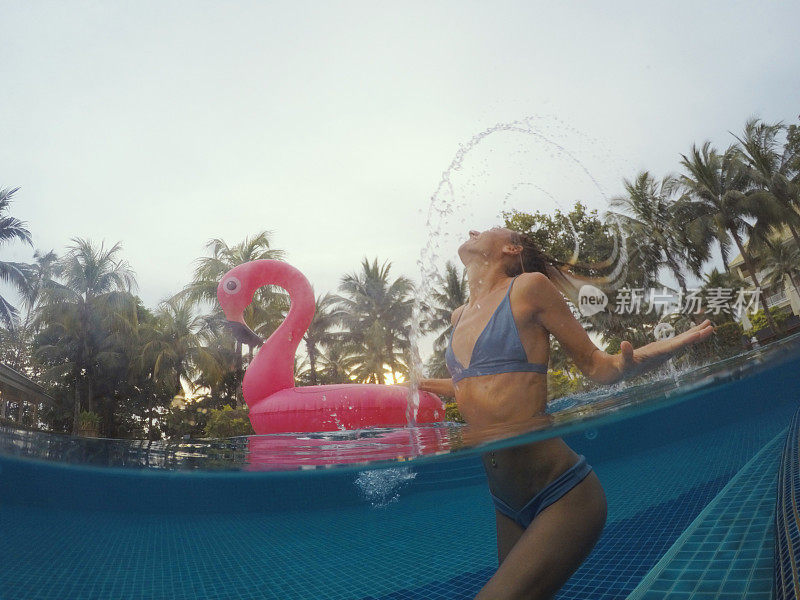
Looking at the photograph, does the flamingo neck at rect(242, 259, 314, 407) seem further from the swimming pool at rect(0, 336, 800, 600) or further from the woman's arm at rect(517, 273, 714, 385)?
the woman's arm at rect(517, 273, 714, 385)

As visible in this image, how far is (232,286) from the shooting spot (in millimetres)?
7777

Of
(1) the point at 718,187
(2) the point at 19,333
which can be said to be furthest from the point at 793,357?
(2) the point at 19,333

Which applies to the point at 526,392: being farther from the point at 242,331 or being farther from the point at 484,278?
the point at 242,331

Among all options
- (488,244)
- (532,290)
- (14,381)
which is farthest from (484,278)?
(14,381)

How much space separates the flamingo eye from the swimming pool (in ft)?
12.1

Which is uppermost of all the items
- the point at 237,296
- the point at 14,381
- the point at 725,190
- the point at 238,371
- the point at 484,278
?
the point at 725,190

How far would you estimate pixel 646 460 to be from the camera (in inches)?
296

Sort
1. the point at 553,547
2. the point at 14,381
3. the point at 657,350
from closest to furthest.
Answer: the point at 553,547 → the point at 657,350 → the point at 14,381

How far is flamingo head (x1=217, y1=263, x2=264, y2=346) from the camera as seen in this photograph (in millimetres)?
7711

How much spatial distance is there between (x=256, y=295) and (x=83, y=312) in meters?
10.7

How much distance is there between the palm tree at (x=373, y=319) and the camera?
25828 mm

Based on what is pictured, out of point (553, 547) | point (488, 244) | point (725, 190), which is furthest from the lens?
point (725, 190)

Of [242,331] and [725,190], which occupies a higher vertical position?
[725,190]

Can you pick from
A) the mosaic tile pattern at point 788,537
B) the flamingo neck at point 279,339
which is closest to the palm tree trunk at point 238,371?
the flamingo neck at point 279,339
